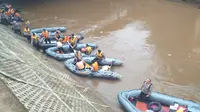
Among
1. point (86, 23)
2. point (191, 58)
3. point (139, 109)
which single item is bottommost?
point (139, 109)

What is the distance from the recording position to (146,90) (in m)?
12.3

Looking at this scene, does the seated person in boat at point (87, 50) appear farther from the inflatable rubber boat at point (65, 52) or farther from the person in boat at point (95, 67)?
the person in boat at point (95, 67)

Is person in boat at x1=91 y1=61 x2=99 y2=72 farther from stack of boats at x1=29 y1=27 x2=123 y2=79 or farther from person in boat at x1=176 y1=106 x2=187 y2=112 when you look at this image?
person in boat at x1=176 y1=106 x2=187 y2=112

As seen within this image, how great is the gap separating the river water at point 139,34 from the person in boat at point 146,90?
1.50 metres

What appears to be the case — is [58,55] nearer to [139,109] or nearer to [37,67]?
[37,67]

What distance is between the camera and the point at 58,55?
16656 millimetres

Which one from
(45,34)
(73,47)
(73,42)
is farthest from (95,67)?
(45,34)

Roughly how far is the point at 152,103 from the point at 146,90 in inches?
23.4

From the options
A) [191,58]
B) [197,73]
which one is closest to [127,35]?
[191,58]

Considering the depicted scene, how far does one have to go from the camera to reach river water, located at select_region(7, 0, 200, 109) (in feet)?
48.9

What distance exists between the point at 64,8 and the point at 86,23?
500cm

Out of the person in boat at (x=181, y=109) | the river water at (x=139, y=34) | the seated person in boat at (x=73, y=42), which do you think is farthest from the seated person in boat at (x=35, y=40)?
the person in boat at (x=181, y=109)

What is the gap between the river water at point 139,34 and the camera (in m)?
14.9

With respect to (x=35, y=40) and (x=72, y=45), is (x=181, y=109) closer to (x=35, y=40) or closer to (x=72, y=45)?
(x=72, y=45)
